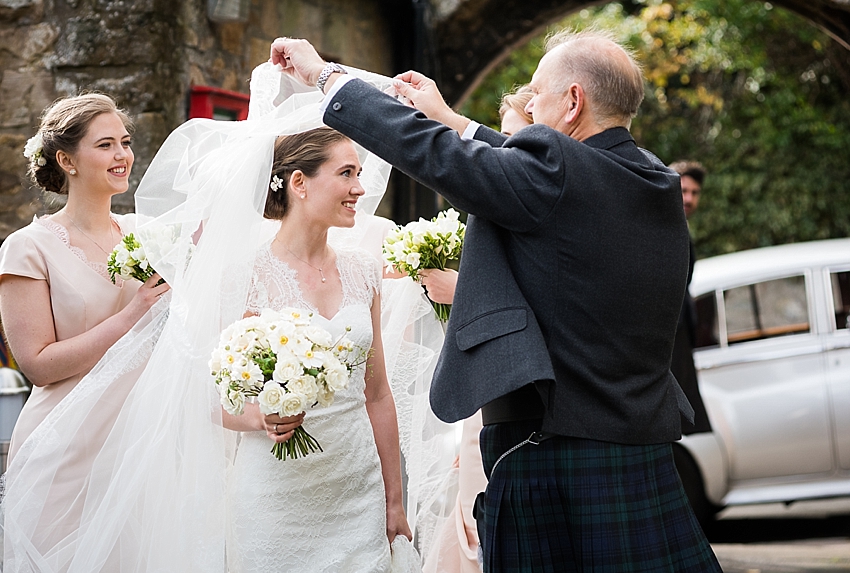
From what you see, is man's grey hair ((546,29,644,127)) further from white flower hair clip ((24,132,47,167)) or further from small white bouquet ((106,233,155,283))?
white flower hair clip ((24,132,47,167))

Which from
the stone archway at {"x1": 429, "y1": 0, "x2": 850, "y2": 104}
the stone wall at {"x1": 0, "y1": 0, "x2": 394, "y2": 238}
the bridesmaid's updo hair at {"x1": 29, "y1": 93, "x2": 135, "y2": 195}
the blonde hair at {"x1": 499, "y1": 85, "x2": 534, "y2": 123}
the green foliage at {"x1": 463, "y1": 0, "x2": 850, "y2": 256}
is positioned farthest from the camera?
the green foliage at {"x1": 463, "y1": 0, "x2": 850, "y2": 256}

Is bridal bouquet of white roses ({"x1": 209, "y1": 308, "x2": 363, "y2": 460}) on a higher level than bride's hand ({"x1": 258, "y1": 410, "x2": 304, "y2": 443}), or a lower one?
higher

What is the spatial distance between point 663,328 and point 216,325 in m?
1.38

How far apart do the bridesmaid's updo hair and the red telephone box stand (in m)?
1.79

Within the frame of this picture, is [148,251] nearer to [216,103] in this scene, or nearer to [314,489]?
[314,489]

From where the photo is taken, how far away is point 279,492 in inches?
124

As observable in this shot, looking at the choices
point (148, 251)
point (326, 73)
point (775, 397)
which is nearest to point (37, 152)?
Answer: point (148, 251)

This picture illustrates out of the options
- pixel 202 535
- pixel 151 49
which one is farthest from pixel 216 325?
pixel 151 49

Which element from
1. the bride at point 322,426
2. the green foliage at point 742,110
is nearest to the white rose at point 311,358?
the bride at point 322,426

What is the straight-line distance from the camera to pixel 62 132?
3559mm

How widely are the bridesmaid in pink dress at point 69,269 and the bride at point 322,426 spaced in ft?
1.64

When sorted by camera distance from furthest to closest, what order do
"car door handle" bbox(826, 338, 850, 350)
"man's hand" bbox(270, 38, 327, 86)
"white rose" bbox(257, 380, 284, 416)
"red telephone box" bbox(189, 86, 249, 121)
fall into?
"car door handle" bbox(826, 338, 850, 350) → "red telephone box" bbox(189, 86, 249, 121) → "man's hand" bbox(270, 38, 327, 86) → "white rose" bbox(257, 380, 284, 416)

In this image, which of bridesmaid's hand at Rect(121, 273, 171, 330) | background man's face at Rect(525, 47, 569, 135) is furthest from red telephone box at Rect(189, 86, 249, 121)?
background man's face at Rect(525, 47, 569, 135)

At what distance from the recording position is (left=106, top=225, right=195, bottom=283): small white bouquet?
317 cm
